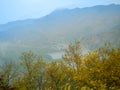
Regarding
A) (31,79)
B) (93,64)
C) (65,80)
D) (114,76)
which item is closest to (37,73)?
(31,79)

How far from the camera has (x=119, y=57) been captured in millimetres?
37094

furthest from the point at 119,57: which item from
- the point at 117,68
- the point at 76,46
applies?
the point at 76,46

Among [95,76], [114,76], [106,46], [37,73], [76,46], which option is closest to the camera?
[114,76]

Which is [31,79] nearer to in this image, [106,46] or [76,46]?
[76,46]

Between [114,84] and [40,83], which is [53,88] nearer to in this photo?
[40,83]

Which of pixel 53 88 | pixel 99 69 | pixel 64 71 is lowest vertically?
pixel 53 88

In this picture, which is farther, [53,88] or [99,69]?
[53,88]

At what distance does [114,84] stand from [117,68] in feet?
8.63

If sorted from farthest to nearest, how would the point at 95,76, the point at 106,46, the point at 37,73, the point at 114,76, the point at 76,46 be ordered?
the point at 37,73 → the point at 76,46 → the point at 106,46 → the point at 95,76 → the point at 114,76

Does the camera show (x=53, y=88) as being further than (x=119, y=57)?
Yes

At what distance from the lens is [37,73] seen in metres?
72.6

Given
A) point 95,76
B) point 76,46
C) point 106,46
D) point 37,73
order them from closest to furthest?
point 95,76, point 106,46, point 76,46, point 37,73

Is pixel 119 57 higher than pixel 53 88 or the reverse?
higher

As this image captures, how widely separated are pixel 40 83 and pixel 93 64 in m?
38.2
